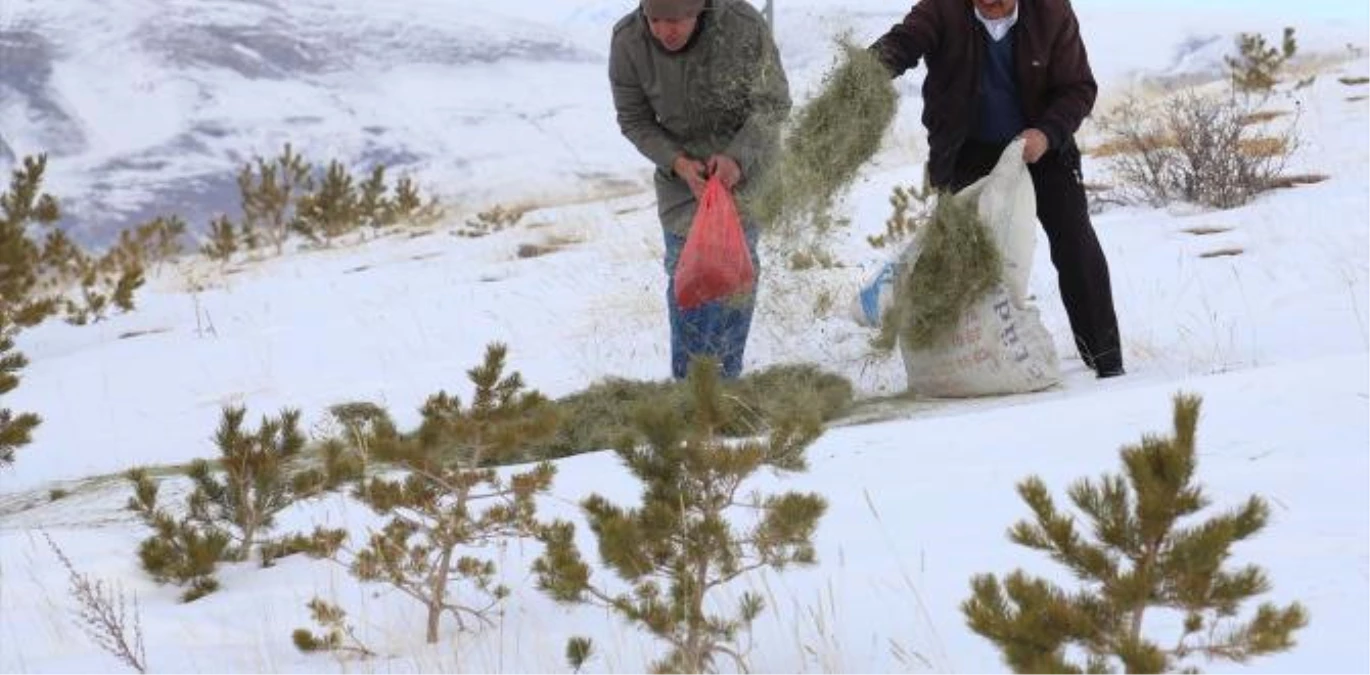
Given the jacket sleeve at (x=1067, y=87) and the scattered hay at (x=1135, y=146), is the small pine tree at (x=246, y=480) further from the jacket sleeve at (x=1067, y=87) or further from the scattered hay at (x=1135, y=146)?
the scattered hay at (x=1135, y=146)

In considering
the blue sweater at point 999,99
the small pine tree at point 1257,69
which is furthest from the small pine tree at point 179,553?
the small pine tree at point 1257,69

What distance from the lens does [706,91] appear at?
4.90m

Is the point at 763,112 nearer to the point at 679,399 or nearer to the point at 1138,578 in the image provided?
the point at 679,399

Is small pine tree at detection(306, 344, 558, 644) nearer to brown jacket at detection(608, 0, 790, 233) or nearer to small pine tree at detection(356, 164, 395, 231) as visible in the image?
brown jacket at detection(608, 0, 790, 233)

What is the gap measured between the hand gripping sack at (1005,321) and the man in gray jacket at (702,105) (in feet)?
2.09

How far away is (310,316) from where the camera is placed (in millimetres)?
9109

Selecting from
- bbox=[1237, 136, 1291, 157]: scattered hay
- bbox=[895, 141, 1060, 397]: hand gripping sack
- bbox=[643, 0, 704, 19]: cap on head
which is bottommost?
bbox=[895, 141, 1060, 397]: hand gripping sack

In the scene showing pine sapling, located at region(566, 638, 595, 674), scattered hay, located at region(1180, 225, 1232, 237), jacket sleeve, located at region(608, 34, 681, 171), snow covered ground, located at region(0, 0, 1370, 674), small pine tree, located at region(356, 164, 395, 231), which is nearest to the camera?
pine sapling, located at region(566, 638, 595, 674)

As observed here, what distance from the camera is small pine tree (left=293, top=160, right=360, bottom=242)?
15359 mm

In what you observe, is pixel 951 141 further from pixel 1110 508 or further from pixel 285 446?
pixel 1110 508

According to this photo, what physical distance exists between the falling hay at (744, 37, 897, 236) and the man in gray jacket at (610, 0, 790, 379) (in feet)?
0.45

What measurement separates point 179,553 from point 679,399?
1542mm

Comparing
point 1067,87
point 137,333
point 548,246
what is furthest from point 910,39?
point 548,246

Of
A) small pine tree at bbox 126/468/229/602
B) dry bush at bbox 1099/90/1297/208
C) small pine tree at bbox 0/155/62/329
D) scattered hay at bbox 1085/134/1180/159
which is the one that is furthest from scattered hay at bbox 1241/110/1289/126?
small pine tree at bbox 126/468/229/602
